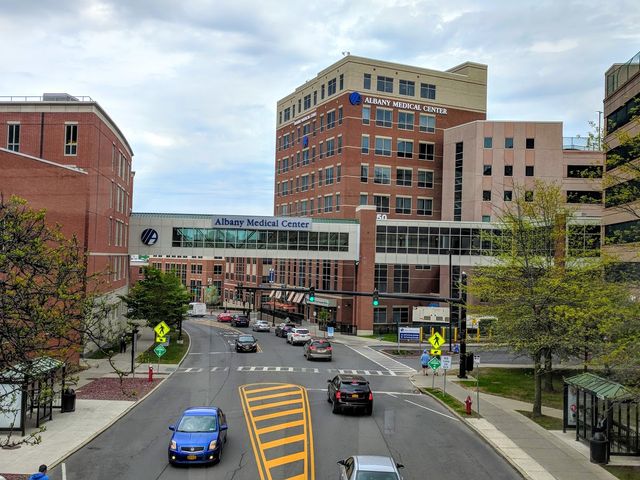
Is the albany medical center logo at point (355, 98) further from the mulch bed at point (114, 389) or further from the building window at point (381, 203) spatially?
the mulch bed at point (114, 389)

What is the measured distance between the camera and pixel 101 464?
688 inches

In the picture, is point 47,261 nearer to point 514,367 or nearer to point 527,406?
point 527,406

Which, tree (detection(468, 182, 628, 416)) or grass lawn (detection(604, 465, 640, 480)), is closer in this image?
grass lawn (detection(604, 465, 640, 480))

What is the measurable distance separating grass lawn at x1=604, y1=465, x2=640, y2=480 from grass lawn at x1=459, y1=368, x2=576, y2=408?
10303mm

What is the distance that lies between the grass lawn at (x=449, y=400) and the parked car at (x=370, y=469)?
11635mm

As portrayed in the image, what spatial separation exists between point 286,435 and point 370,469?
736cm

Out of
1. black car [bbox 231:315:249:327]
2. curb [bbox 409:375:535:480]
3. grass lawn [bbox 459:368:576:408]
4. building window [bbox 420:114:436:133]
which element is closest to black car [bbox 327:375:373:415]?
curb [bbox 409:375:535:480]

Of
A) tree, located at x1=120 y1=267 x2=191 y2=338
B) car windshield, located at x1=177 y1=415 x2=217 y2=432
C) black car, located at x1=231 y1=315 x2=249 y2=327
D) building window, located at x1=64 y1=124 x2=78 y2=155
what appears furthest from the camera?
black car, located at x1=231 y1=315 x2=249 y2=327

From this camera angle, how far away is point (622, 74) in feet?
127

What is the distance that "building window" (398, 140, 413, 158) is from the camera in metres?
77.8

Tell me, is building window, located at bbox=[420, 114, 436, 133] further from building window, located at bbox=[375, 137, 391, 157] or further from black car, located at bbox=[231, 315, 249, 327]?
black car, located at bbox=[231, 315, 249, 327]

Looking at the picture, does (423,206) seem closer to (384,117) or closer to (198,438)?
(384,117)

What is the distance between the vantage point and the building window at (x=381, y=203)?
252ft

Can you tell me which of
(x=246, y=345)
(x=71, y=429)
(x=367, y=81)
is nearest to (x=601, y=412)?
(x=71, y=429)
